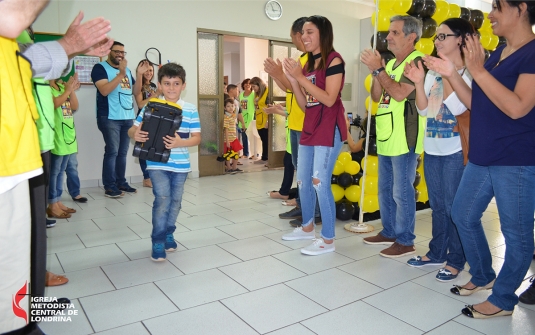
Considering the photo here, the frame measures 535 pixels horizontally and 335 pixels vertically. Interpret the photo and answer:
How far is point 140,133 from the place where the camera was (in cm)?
263

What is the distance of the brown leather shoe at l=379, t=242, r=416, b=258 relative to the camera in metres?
2.90

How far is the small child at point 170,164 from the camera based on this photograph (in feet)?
8.84

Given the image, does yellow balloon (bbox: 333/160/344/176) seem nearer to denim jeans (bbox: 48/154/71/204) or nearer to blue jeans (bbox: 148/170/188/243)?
blue jeans (bbox: 148/170/188/243)

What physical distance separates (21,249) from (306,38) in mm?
2240

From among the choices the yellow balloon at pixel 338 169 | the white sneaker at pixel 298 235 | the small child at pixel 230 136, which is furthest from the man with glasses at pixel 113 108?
the yellow balloon at pixel 338 169

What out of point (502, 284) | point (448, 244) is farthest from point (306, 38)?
point (502, 284)

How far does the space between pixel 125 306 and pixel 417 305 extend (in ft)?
5.11

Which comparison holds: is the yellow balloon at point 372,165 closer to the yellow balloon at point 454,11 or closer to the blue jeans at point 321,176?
the blue jeans at point 321,176

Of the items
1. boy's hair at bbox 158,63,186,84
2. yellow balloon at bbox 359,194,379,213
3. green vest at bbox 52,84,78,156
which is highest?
boy's hair at bbox 158,63,186,84

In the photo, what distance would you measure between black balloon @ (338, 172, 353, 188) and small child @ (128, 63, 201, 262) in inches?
63.4

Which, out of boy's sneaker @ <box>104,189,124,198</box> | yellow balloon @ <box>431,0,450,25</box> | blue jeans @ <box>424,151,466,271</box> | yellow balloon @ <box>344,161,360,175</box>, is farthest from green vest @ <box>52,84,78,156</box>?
yellow balloon @ <box>431,0,450,25</box>

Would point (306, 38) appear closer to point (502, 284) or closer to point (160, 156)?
point (160, 156)

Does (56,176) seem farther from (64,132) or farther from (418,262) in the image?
(418,262)

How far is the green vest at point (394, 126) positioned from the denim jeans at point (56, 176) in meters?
2.87
